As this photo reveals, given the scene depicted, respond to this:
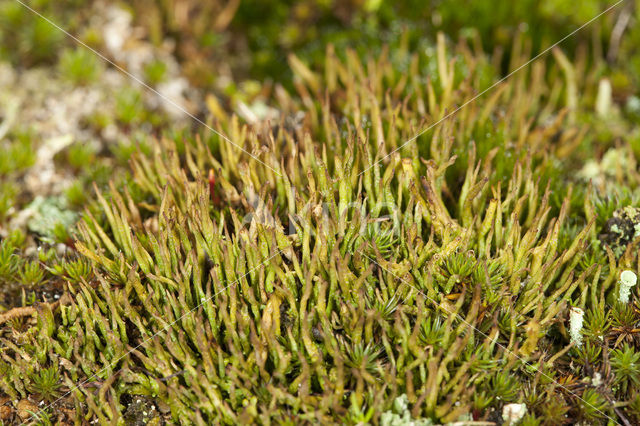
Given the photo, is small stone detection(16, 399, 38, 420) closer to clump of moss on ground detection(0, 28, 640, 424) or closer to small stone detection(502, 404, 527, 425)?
clump of moss on ground detection(0, 28, 640, 424)

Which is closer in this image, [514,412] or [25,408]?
[514,412]

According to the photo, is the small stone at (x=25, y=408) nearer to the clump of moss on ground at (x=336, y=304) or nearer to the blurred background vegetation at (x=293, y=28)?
the clump of moss on ground at (x=336, y=304)

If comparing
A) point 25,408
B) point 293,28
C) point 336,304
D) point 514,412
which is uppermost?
point 293,28

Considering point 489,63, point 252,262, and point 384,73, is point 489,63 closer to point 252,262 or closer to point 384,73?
point 384,73

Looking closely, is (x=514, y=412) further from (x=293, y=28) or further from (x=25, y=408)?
(x=293, y=28)

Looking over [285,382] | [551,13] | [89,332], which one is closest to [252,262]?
[285,382]

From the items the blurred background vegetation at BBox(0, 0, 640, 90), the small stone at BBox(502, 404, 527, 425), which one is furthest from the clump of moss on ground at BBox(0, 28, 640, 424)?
the blurred background vegetation at BBox(0, 0, 640, 90)

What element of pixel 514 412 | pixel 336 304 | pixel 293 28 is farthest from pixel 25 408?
pixel 293 28

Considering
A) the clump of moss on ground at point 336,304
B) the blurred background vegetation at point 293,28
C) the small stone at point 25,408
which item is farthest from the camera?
the blurred background vegetation at point 293,28

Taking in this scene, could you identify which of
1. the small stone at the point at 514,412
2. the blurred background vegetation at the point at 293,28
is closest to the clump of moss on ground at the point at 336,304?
the small stone at the point at 514,412
